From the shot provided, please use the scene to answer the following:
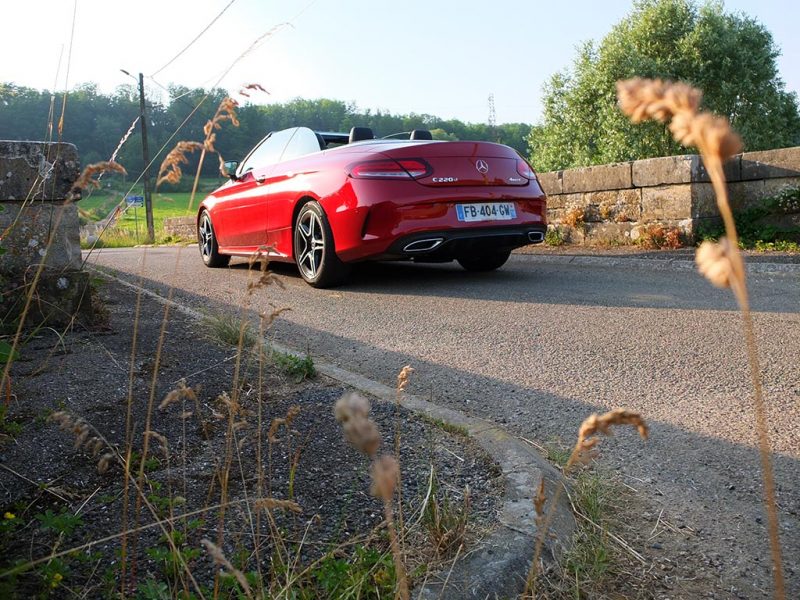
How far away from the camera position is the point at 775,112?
30688 mm

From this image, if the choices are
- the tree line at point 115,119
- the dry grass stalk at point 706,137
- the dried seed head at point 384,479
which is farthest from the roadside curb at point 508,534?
the dry grass stalk at point 706,137

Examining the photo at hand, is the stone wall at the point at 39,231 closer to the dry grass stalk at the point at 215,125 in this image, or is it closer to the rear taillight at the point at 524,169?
the dry grass stalk at the point at 215,125

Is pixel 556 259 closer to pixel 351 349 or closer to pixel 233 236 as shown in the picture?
pixel 233 236

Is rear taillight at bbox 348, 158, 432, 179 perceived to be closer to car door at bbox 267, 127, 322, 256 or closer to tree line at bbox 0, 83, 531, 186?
car door at bbox 267, 127, 322, 256

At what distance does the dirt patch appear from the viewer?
5.32ft

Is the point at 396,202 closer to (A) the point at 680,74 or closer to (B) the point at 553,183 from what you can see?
(B) the point at 553,183

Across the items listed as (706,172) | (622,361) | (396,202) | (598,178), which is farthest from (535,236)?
(706,172)

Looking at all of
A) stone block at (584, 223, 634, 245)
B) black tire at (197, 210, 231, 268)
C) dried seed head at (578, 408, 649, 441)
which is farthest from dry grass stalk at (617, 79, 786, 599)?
stone block at (584, 223, 634, 245)

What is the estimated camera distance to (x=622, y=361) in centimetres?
383

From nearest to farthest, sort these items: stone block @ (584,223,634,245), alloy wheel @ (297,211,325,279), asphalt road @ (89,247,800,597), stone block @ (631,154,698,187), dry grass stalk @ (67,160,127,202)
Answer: dry grass stalk @ (67,160,127,202)
asphalt road @ (89,247,800,597)
alloy wheel @ (297,211,325,279)
stone block @ (631,154,698,187)
stone block @ (584,223,634,245)

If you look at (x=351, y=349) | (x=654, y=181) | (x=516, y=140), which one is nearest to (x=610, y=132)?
(x=516, y=140)

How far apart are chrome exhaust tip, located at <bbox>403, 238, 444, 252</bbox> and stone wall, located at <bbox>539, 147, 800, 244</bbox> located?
3925 millimetres

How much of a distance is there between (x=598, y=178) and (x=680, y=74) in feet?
80.1

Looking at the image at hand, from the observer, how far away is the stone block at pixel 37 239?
3.93m
